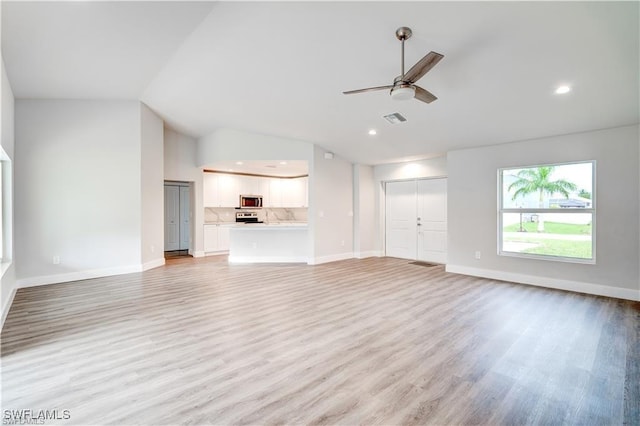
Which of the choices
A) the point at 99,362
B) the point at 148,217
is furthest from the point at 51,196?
the point at 99,362

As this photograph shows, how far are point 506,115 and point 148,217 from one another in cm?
649

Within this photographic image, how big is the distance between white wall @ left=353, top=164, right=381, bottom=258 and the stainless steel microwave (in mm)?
2953

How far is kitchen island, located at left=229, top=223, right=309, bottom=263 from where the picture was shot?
22.8 feet

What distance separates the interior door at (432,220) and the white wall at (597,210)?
0.92m

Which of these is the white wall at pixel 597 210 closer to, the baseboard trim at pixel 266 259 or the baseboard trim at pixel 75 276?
the baseboard trim at pixel 266 259

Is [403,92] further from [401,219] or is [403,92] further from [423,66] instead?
[401,219]

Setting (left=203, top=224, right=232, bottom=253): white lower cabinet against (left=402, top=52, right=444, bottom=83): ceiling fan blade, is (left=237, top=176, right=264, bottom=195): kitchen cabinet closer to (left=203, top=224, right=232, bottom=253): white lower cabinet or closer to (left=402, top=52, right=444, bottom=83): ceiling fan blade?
(left=203, top=224, right=232, bottom=253): white lower cabinet

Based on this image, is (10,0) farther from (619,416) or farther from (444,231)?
(444,231)

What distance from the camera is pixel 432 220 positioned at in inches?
279

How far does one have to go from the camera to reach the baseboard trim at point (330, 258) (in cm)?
670

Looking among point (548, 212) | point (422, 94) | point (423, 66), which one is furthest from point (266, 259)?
point (548, 212)

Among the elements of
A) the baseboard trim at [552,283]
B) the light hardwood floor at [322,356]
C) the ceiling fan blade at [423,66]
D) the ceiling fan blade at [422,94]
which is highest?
the ceiling fan blade at [423,66]

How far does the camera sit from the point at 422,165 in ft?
23.1

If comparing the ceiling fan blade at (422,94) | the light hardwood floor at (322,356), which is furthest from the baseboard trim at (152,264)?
the ceiling fan blade at (422,94)
